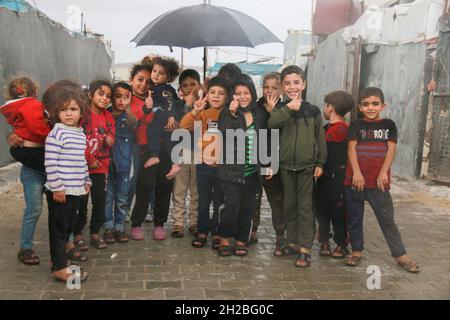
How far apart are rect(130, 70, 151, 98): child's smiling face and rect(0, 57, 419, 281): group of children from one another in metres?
0.01

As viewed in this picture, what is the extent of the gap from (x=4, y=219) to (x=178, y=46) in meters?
2.82

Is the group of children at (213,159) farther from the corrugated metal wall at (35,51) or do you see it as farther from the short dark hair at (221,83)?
the corrugated metal wall at (35,51)

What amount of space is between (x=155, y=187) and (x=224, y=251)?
1051 millimetres

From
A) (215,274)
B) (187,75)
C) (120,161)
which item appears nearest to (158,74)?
(187,75)

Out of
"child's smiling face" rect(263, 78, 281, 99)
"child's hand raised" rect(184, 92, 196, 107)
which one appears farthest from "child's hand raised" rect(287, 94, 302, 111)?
"child's hand raised" rect(184, 92, 196, 107)

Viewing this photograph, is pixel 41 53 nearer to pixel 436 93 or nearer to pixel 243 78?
pixel 243 78

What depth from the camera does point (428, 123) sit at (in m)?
7.64

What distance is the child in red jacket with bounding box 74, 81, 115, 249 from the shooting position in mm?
4074

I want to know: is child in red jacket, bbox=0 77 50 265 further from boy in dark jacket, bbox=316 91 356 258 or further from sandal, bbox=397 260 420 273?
sandal, bbox=397 260 420 273

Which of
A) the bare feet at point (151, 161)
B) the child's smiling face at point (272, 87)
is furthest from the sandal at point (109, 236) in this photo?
the child's smiling face at point (272, 87)

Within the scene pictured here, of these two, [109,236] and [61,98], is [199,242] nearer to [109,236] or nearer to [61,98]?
[109,236]

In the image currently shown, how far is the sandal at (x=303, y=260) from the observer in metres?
4.05

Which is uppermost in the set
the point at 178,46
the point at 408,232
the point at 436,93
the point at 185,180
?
the point at 178,46
